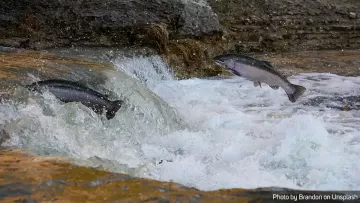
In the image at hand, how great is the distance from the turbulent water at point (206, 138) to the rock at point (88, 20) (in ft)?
6.75

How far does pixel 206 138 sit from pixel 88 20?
4347 mm

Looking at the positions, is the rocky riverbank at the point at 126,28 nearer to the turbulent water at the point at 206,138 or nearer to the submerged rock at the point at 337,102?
the turbulent water at the point at 206,138

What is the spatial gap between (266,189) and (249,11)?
9.35m

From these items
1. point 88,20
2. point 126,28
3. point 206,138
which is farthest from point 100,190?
point 88,20

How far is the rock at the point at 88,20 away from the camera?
8.41 meters

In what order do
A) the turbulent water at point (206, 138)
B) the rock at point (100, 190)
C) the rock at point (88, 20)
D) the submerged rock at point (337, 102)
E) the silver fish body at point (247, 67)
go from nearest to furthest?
the rock at point (100, 190), the turbulent water at point (206, 138), the silver fish body at point (247, 67), the submerged rock at point (337, 102), the rock at point (88, 20)

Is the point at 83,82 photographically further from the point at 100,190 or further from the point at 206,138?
the point at 100,190

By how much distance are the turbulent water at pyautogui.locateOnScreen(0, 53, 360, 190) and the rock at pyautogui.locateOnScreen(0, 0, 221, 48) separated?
206cm

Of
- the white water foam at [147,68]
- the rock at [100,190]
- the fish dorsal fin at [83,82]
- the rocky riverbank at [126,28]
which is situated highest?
the rocky riverbank at [126,28]

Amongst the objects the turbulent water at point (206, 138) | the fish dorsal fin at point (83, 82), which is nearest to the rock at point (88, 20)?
the turbulent water at point (206, 138)

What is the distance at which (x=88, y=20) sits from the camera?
28.6 feet

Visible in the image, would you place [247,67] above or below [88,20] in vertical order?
below

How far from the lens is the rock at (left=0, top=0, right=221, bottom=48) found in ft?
27.6

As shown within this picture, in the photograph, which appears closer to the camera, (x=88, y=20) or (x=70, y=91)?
(x=70, y=91)
